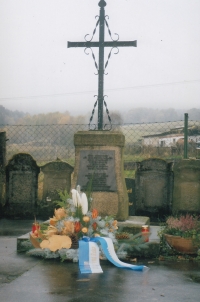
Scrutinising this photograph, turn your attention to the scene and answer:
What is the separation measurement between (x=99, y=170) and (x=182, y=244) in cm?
184

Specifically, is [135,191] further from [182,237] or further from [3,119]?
[3,119]

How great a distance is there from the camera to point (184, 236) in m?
6.22

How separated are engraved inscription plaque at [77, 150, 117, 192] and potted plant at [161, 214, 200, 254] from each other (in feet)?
4.19

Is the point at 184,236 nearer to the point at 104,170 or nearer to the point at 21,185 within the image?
the point at 104,170

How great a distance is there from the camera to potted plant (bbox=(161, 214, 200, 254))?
6199 millimetres

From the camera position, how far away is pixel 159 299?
4.10 metres

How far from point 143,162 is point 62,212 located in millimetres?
4496

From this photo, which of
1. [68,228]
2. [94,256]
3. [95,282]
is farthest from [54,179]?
[95,282]

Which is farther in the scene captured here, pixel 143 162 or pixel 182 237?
pixel 143 162

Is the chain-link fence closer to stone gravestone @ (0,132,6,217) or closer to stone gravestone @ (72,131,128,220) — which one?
stone gravestone @ (0,132,6,217)

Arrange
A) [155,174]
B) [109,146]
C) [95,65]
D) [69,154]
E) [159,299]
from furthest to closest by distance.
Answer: [69,154] < [155,174] < [95,65] < [109,146] < [159,299]

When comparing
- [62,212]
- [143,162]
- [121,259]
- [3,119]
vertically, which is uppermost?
[3,119]

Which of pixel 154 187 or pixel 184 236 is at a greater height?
pixel 154 187

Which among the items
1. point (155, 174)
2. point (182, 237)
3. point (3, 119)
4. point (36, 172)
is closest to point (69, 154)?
point (3, 119)
